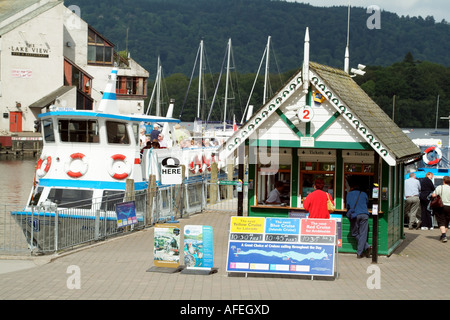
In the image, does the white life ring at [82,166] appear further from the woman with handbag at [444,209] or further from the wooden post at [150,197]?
the woman with handbag at [444,209]

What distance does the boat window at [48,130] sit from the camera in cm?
2198

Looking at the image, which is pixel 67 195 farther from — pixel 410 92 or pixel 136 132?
pixel 410 92

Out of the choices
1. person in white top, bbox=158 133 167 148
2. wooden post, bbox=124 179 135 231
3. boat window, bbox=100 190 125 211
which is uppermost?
person in white top, bbox=158 133 167 148

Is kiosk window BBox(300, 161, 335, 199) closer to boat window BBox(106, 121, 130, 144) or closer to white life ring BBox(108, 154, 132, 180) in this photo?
white life ring BBox(108, 154, 132, 180)

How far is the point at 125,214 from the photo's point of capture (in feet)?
62.8

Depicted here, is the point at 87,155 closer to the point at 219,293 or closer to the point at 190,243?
the point at 190,243

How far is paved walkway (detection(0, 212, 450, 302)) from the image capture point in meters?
12.4

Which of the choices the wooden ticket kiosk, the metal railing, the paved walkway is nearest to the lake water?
the metal railing

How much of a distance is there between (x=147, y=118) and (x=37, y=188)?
456 cm

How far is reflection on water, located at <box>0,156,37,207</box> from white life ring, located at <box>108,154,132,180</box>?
46.9ft

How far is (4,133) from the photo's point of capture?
7269cm

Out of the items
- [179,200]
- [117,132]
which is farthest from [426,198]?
[117,132]

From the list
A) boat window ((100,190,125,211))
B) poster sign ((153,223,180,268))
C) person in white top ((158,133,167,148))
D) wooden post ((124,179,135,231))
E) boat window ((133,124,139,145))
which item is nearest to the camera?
poster sign ((153,223,180,268))

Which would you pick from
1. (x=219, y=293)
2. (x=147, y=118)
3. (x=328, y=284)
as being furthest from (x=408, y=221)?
(x=219, y=293)
